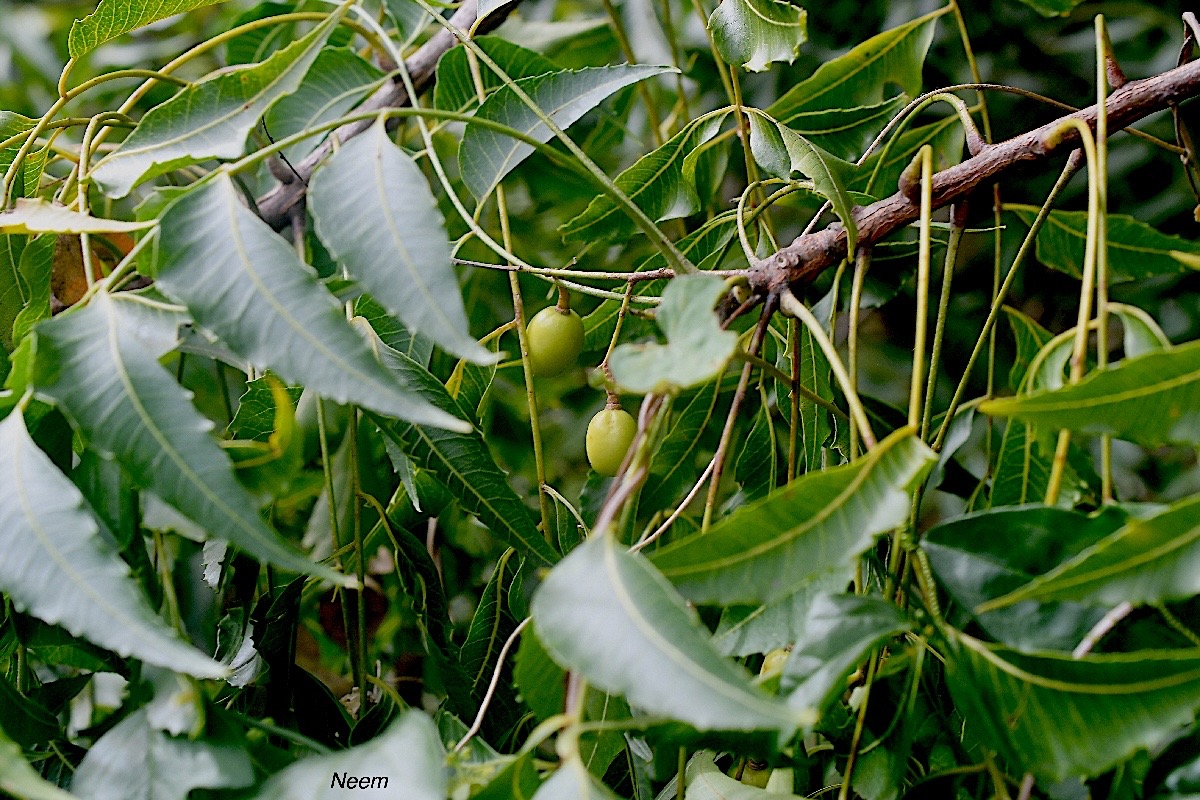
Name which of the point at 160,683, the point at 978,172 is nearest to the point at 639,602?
the point at 160,683

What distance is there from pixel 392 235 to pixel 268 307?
0.16 feet

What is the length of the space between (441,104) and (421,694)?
500 millimetres

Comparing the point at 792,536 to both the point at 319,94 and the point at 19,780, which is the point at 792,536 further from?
the point at 319,94

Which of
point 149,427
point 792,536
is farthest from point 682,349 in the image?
point 149,427

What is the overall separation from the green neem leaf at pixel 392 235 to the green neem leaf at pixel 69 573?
121 millimetres

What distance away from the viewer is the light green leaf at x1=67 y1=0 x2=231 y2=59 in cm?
50

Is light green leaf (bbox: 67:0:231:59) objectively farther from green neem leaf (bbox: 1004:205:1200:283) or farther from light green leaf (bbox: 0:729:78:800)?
green neem leaf (bbox: 1004:205:1200:283)

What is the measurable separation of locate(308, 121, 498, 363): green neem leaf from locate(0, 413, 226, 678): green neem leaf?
0.12 m

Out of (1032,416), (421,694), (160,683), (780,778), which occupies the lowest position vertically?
(421,694)

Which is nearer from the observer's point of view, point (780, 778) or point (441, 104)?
point (780, 778)

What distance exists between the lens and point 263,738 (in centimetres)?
41

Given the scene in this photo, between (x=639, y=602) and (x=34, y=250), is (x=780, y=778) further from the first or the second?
(x=34, y=250)

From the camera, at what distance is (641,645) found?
279 mm

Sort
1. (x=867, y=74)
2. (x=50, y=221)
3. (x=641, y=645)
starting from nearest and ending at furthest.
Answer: (x=641, y=645)
(x=50, y=221)
(x=867, y=74)
